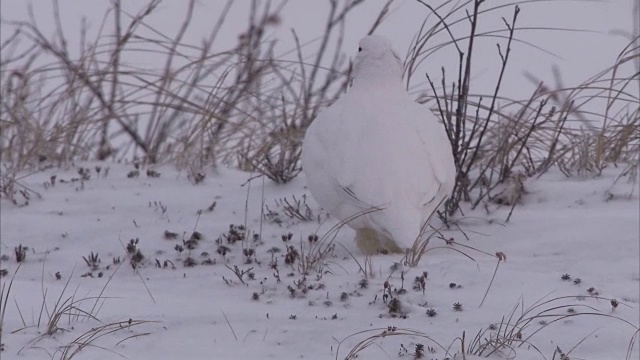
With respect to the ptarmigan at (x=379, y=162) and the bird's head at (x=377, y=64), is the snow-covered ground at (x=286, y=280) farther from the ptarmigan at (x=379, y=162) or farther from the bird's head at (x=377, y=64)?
the bird's head at (x=377, y=64)

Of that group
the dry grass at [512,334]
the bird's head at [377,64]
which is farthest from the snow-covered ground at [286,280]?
the bird's head at [377,64]

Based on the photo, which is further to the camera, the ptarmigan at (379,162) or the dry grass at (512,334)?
the ptarmigan at (379,162)

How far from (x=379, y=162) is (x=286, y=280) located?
57 cm

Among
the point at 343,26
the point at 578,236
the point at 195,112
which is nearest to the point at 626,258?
the point at 578,236

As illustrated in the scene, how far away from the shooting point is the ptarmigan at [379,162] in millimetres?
4125

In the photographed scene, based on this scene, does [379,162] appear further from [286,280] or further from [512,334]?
[512,334]

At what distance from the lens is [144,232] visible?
5102 mm

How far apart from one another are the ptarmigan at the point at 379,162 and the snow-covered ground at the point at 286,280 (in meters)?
0.18

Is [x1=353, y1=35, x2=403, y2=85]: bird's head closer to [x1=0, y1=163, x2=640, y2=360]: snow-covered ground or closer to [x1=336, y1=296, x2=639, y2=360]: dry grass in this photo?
[x1=0, y1=163, x2=640, y2=360]: snow-covered ground

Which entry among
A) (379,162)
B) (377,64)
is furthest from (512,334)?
(377,64)

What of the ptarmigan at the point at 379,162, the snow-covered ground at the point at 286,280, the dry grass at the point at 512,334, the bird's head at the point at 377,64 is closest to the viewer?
the dry grass at the point at 512,334

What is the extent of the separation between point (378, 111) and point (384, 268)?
25.9 inches

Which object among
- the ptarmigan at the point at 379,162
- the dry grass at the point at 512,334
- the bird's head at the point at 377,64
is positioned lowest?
the dry grass at the point at 512,334

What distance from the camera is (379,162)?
13.7 feet
